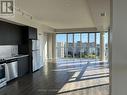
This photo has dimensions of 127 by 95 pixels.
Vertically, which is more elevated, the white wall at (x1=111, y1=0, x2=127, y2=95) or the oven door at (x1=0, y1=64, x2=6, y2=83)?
the white wall at (x1=111, y1=0, x2=127, y2=95)

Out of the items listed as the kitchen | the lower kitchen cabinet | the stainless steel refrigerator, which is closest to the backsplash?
the kitchen

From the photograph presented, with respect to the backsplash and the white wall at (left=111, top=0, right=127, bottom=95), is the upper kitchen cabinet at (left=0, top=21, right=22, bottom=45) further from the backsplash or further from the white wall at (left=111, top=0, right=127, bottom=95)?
the white wall at (left=111, top=0, right=127, bottom=95)

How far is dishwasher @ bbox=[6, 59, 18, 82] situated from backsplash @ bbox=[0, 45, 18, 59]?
1.88 feet

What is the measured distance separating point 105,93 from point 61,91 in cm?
134

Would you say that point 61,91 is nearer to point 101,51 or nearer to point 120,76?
point 120,76

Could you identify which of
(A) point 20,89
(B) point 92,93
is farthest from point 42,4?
(B) point 92,93

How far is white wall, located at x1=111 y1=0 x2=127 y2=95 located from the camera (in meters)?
2.36

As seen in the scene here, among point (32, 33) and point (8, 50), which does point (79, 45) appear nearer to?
point (32, 33)

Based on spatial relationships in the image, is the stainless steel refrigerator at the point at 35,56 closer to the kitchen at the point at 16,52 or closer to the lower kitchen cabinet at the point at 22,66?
the kitchen at the point at 16,52

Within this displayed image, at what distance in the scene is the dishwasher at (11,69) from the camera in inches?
254

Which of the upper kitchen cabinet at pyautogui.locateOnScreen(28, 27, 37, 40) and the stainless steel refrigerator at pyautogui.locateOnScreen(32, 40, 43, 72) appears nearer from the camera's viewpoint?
the upper kitchen cabinet at pyautogui.locateOnScreen(28, 27, 37, 40)

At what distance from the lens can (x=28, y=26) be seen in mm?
8570

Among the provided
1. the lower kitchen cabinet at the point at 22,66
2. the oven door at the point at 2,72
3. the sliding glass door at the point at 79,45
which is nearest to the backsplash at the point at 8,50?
the lower kitchen cabinet at the point at 22,66

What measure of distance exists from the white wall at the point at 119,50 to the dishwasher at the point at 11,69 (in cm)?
491
